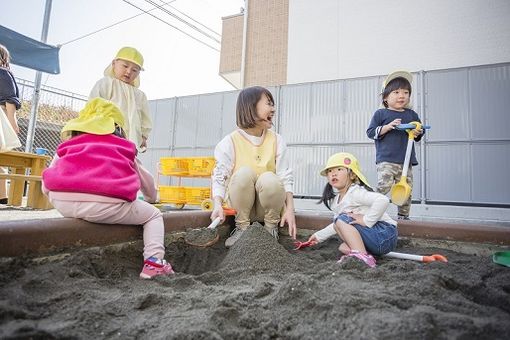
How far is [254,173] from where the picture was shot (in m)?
2.16

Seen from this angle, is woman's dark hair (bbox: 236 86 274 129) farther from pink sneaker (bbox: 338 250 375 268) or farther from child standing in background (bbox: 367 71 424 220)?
child standing in background (bbox: 367 71 424 220)

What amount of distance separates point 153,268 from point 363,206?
126 cm

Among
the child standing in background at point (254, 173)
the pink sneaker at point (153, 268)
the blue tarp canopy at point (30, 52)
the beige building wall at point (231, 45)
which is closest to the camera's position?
the pink sneaker at point (153, 268)

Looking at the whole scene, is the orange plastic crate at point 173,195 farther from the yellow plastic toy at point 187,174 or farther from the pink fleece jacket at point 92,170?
the pink fleece jacket at point 92,170

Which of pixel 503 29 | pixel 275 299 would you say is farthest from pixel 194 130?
pixel 503 29

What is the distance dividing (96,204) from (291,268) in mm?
958

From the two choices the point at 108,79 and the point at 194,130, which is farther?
the point at 194,130

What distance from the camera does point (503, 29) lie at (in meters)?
8.54

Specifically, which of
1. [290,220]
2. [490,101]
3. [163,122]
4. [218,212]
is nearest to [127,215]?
[218,212]

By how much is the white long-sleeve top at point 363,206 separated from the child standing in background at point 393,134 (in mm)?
1108

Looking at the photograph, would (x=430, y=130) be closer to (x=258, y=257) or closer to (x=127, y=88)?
(x=127, y=88)

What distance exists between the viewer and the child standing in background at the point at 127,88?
286 centimetres

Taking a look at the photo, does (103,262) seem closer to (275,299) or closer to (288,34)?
(275,299)

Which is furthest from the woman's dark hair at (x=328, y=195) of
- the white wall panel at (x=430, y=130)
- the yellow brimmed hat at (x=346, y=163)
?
the white wall panel at (x=430, y=130)
